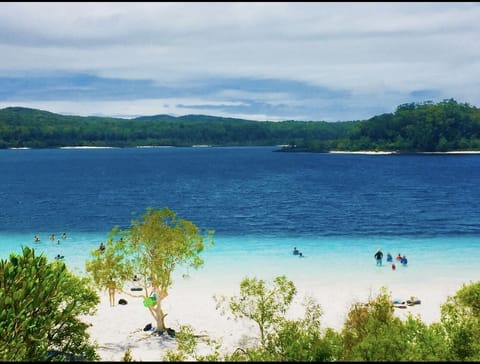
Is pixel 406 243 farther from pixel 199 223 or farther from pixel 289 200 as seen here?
pixel 289 200

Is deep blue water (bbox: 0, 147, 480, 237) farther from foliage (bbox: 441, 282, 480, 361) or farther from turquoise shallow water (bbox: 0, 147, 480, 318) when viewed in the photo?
foliage (bbox: 441, 282, 480, 361)

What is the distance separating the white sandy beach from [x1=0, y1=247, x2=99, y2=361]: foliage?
5.43 m

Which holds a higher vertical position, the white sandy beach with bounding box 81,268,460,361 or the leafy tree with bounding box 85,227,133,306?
the leafy tree with bounding box 85,227,133,306

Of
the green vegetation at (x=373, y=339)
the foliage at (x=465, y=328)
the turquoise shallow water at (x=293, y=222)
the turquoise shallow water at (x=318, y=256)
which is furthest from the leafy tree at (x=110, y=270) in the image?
the foliage at (x=465, y=328)

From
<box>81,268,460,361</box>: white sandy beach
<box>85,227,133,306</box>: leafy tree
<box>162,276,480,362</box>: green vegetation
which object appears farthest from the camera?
<box>81,268,460,361</box>: white sandy beach

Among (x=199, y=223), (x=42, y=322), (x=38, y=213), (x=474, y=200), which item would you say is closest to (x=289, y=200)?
(x=199, y=223)

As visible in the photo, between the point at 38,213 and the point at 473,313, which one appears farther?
the point at 38,213

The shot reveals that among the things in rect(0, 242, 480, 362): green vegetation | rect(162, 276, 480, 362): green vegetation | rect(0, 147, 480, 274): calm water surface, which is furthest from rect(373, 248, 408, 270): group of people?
rect(0, 242, 480, 362): green vegetation

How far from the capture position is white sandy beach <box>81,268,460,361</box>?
113 ft

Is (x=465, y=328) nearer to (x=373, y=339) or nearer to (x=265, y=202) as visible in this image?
(x=373, y=339)

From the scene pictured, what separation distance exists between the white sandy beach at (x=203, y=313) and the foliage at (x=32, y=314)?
5.43 metres

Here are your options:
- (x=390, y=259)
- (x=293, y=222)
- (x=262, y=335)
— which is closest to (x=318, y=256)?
(x=390, y=259)

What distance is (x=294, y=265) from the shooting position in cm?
5759

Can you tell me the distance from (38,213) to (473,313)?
295ft
